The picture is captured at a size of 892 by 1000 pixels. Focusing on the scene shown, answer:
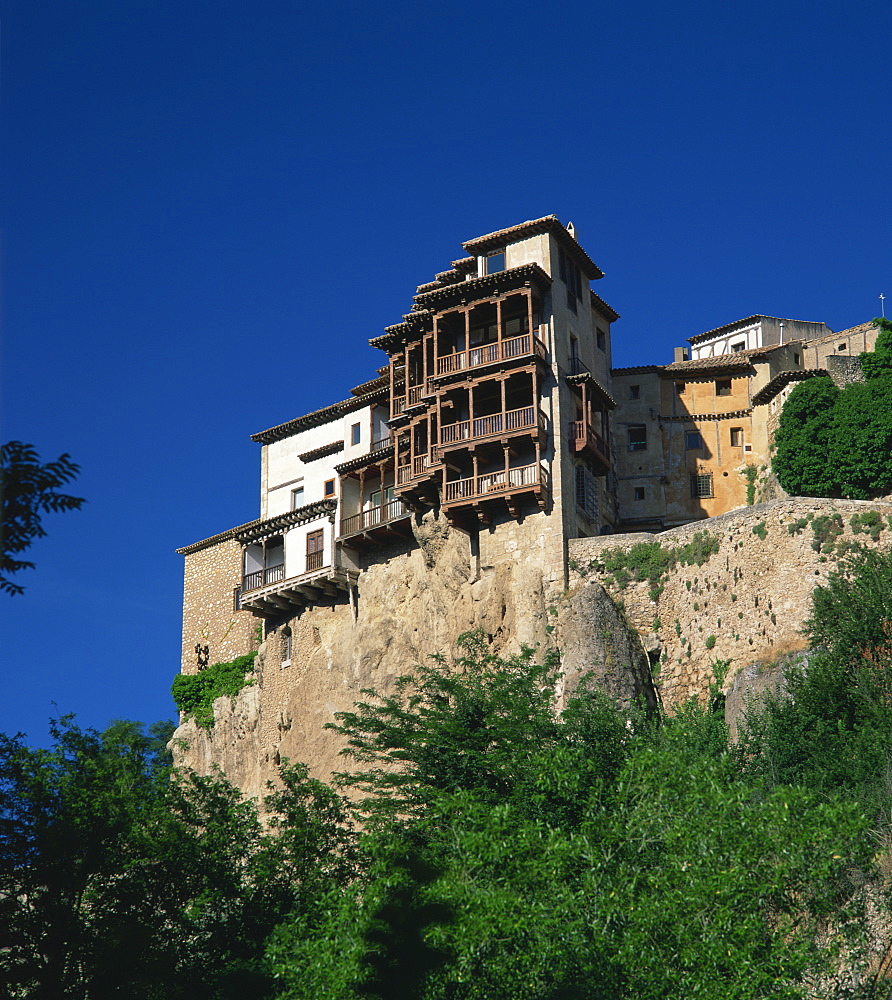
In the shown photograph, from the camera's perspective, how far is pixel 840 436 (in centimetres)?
5453

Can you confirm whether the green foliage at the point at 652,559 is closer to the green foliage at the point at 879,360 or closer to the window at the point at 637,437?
the window at the point at 637,437

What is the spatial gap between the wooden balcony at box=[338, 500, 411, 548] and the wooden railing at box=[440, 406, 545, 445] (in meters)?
3.87

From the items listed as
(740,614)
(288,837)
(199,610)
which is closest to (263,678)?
(199,610)

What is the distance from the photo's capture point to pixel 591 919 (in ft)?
82.3

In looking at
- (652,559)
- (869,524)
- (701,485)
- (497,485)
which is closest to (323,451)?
(497,485)

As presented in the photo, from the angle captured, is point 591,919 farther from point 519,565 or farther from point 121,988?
point 519,565

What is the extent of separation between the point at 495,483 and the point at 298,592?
1176cm

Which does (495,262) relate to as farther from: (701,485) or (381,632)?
(381,632)

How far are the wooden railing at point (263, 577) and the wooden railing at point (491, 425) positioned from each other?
1132 centimetres

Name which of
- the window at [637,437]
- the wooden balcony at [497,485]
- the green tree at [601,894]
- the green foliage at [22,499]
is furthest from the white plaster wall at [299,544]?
the green foliage at [22,499]

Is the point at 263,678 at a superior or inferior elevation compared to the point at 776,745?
superior

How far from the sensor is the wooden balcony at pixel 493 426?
52031 mm

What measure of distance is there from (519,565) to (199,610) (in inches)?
932

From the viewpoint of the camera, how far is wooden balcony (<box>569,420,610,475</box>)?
5275cm
